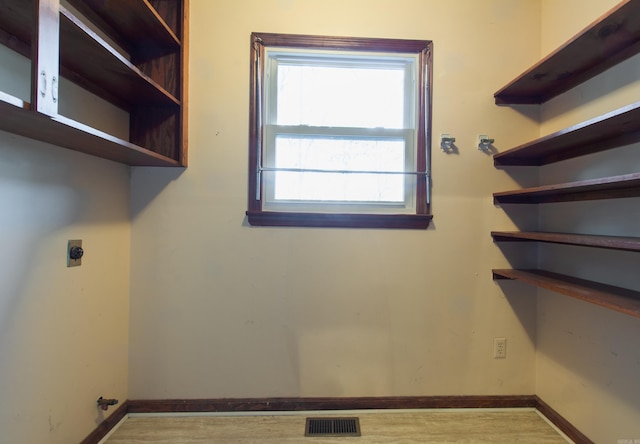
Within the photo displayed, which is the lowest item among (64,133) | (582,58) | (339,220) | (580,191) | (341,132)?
(339,220)

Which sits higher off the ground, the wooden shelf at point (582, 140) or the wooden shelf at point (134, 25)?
the wooden shelf at point (134, 25)

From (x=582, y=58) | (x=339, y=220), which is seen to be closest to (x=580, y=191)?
(x=582, y=58)

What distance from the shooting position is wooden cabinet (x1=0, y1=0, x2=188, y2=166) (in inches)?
29.5

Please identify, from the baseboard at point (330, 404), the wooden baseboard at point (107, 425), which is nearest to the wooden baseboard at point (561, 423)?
the baseboard at point (330, 404)

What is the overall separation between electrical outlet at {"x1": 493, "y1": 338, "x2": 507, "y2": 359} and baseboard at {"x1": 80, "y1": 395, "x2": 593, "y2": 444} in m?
0.24

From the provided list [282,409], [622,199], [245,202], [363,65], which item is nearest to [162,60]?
[245,202]

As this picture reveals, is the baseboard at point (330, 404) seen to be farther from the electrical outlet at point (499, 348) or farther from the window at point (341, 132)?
the window at point (341, 132)

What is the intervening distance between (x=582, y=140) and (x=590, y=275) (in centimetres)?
64

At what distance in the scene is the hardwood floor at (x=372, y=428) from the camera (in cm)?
135

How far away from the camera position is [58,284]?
3.69 ft

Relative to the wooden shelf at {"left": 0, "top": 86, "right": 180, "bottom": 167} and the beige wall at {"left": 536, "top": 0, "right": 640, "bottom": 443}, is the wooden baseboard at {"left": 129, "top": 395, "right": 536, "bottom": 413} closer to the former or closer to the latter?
the beige wall at {"left": 536, "top": 0, "right": 640, "bottom": 443}

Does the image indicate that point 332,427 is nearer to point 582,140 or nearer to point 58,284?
point 58,284

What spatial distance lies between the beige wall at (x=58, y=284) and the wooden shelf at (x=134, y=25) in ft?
1.24

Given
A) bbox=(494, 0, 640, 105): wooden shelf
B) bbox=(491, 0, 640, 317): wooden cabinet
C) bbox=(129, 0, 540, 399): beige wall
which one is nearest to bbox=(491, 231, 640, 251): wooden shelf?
bbox=(491, 0, 640, 317): wooden cabinet
